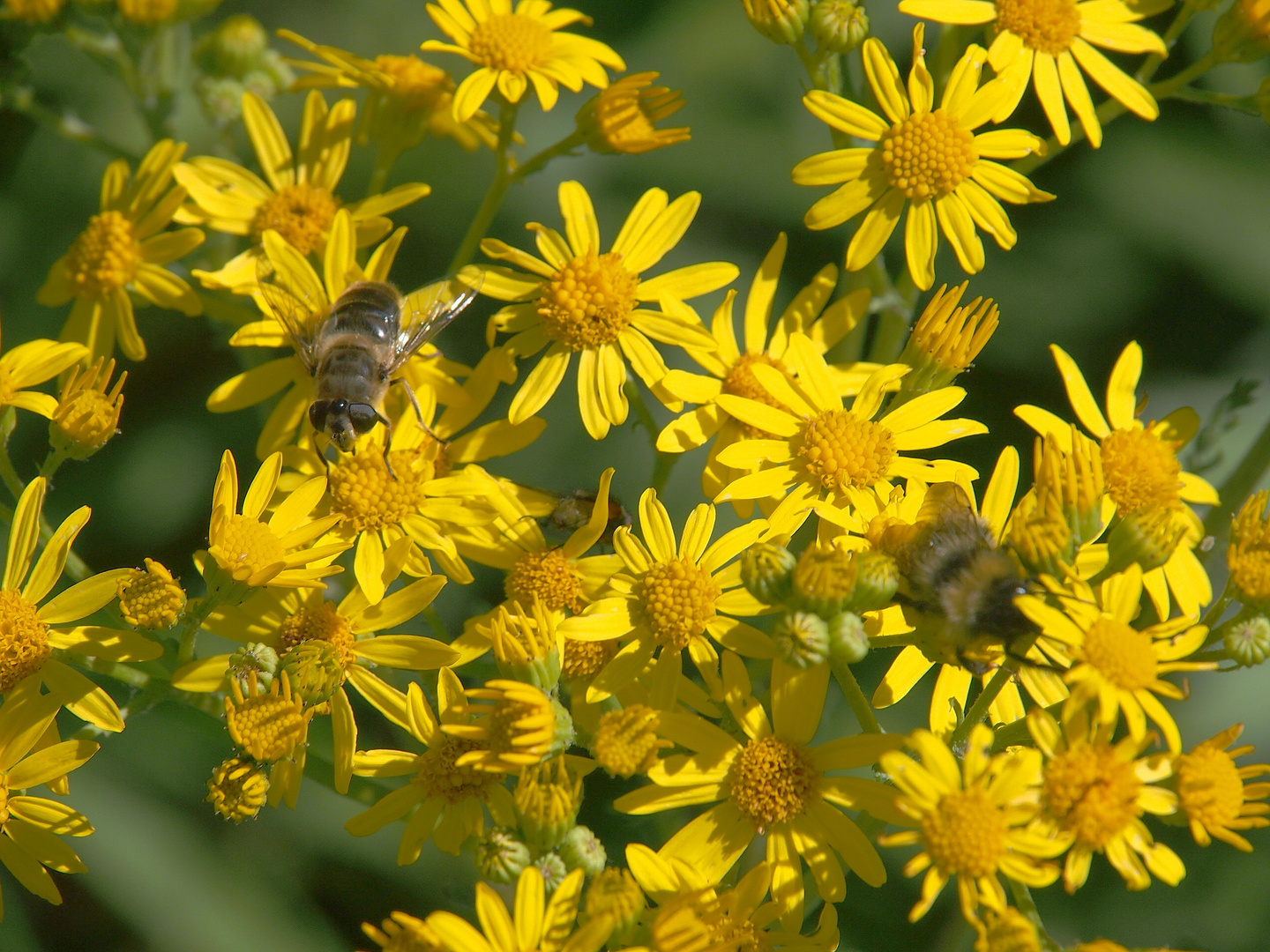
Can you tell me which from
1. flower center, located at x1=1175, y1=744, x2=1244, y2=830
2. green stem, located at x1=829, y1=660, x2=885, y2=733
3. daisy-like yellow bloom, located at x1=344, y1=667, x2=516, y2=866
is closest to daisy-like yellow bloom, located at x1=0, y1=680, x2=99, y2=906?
daisy-like yellow bloom, located at x1=344, y1=667, x2=516, y2=866

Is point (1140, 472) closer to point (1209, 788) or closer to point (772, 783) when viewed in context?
point (1209, 788)

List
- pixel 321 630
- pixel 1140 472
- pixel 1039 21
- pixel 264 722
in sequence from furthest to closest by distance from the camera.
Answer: pixel 1039 21
pixel 1140 472
pixel 321 630
pixel 264 722

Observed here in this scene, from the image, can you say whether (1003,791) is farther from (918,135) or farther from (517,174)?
(517,174)

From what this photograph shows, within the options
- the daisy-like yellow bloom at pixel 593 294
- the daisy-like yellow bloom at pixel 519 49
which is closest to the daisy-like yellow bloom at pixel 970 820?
the daisy-like yellow bloom at pixel 593 294

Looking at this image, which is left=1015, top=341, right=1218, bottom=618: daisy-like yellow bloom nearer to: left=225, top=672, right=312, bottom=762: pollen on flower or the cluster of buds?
the cluster of buds

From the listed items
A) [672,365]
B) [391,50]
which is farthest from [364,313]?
[391,50]

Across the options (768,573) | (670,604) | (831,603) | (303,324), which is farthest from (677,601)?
(303,324)
